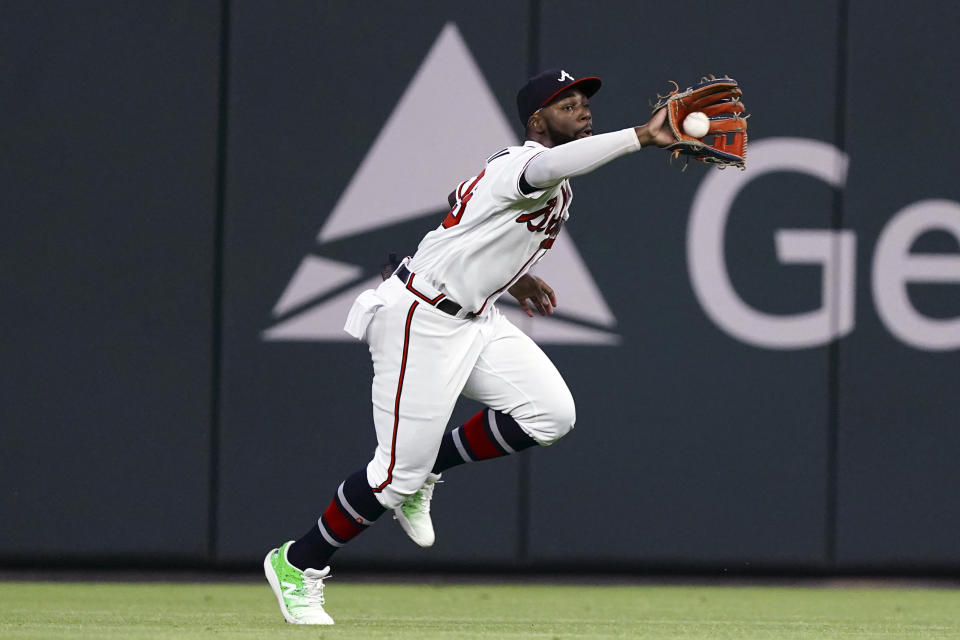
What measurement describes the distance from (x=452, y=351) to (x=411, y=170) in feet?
5.95

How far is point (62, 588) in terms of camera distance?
567 cm

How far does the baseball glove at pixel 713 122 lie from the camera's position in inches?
149

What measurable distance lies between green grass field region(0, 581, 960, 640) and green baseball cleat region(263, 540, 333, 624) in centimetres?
8

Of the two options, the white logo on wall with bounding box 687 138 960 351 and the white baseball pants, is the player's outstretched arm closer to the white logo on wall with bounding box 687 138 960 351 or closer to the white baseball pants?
the white baseball pants

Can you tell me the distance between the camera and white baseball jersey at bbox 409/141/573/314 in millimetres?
4230

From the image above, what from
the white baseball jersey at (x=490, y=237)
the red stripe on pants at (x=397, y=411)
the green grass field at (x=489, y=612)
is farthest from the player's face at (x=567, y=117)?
the green grass field at (x=489, y=612)

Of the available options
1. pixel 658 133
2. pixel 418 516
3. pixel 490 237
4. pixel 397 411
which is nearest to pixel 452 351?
pixel 397 411

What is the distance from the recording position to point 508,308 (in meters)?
6.01

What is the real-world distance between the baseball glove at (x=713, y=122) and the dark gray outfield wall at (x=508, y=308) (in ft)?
7.16

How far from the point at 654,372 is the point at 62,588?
2.55 meters

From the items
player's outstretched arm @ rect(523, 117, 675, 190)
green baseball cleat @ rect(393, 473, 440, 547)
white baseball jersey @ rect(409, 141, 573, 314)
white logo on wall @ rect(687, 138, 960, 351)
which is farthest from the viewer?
white logo on wall @ rect(687, 138, 960, 351)

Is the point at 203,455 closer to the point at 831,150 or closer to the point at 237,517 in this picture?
the point at 237,517

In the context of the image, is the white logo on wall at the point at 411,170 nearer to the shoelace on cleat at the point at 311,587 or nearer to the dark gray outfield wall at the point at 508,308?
the dark gray outfield wall at the point at 508,308

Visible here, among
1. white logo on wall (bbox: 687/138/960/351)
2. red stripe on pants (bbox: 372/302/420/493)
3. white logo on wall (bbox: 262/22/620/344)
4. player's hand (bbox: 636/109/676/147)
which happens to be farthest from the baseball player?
white logo on wall (bbox: 687/138/960/351)
